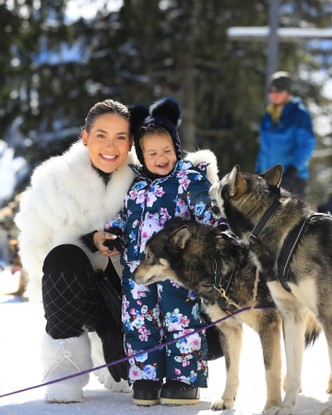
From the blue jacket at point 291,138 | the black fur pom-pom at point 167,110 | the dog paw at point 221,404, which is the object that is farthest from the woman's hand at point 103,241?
the blue jacket at point 291,138

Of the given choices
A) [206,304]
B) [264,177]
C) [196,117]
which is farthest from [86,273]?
[196,117]

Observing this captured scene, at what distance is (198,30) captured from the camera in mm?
17203

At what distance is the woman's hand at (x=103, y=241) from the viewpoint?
410cm

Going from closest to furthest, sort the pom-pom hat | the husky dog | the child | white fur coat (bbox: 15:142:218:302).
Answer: the husky dog, the child, the pom-pom hat, white fur coat (bbox: 15:142:218:302)

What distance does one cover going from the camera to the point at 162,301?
4012 millimetres

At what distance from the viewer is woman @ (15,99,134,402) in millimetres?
4094

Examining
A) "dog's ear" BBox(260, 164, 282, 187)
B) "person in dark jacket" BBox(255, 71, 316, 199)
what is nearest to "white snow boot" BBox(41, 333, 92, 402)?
"dog's ear" BBox(260, 164, 282, 187)

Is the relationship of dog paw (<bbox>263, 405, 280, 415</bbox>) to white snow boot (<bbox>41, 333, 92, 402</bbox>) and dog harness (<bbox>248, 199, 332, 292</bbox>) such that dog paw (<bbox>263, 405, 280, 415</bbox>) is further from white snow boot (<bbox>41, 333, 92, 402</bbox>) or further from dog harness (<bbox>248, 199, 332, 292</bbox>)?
white snow boot (<bbox>41, 333, 92, 402</bbox>)

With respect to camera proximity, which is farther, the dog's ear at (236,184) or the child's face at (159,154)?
the child's face at (159,154)

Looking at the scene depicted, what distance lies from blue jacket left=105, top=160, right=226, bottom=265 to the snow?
776 millimetres

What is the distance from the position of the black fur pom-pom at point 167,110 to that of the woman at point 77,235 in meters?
0.19

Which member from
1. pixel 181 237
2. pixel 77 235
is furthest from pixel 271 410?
pixel 77 235

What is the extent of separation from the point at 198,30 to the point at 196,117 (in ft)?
7.02

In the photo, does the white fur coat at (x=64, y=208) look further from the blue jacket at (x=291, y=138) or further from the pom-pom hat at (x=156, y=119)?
the blue jacket at (x=291, y=138)
